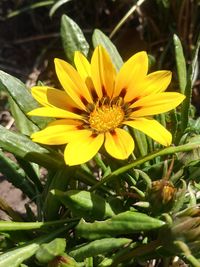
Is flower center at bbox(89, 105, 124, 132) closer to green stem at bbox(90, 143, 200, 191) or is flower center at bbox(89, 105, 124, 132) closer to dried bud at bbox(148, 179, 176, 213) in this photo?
green stem at bbox(90, 143, 200, 191)

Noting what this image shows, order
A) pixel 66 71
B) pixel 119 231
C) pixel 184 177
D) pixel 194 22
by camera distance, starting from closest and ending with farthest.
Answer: pixel 119 231
pixel 66 71
pixel 184 177
pixel 194 22

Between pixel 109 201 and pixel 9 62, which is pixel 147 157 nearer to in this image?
pixel 109 201

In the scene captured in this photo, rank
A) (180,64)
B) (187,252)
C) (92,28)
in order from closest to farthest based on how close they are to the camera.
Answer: (187,252) < (180,64) < (92,28)

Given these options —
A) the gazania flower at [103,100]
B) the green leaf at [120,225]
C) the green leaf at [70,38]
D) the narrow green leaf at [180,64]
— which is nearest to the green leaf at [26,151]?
the gazania flower at [103,100]

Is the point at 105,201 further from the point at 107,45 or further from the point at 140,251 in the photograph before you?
the point at 107,45

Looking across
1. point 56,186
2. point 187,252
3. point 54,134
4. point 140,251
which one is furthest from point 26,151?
point 187,252

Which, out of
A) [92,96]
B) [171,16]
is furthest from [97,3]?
[92,96]

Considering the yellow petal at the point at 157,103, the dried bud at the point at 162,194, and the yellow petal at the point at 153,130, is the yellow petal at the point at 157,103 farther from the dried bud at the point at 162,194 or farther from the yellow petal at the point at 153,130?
the dried bud at the point at 162,194
